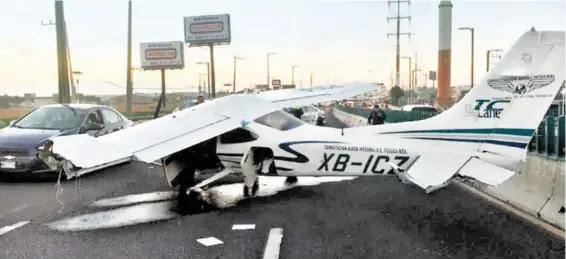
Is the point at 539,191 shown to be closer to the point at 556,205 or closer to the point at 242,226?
the point at 556,205

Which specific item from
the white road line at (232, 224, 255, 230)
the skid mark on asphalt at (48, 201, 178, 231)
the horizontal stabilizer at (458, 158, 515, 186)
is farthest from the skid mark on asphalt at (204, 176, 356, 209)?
the horizontal stabilizer at (458, 158, 515, 186)

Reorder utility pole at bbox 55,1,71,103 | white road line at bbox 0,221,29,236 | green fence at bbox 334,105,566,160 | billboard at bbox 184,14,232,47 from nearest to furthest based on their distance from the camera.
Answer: white road line at bbox 0,221,29,236 → green fence at bbox 334,105,566,160 → utility pole at bbox 55,1,71,103 → billboard at bbox 184,14,232,47

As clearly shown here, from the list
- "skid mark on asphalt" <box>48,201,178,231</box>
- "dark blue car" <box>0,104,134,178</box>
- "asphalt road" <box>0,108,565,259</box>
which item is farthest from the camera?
"dark blue car" <box>0,104,134,178</box>

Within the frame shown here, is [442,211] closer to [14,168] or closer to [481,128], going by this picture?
[481,128]

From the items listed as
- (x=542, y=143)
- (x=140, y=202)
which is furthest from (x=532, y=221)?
(x=140, y=202)

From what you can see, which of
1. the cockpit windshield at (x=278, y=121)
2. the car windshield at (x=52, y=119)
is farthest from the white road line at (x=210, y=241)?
the car windshield at (x=52, y=119)

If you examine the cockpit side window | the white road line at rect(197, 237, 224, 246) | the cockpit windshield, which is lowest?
the white road line at rect(197, 237, 224, 246)

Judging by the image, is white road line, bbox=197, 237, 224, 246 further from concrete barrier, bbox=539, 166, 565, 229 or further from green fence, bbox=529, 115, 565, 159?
green fence, bbox=529, 115, 565, 159

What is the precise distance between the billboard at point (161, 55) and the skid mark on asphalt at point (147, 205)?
59.2 metres

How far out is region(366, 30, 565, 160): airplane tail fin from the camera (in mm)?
6602

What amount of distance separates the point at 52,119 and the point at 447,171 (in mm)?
9601

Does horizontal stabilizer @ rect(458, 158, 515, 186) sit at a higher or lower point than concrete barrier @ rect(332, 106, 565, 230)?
higher

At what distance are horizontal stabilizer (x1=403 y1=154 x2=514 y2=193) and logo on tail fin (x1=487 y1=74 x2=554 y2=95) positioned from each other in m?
1.00

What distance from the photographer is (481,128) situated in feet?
23.9
